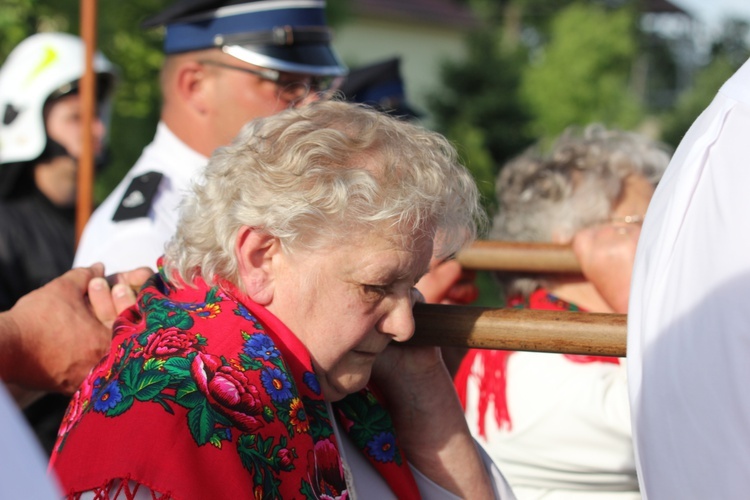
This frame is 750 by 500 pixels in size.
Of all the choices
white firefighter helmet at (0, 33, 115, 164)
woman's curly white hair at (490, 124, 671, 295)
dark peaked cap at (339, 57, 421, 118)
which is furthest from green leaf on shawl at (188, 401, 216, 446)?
dark peaked cap at (339, 57, 421, 118)

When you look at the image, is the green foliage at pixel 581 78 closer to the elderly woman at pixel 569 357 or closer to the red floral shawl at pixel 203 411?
the elderly woman at pixel 569 357

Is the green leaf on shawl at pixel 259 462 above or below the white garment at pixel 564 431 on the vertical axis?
above

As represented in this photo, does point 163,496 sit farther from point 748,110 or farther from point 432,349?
point 748,110

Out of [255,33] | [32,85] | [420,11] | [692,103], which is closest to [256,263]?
[255,33]

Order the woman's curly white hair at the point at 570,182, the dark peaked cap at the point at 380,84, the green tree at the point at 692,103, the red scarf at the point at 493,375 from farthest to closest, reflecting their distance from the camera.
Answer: the green tree at the point at 692,103
the dark peaked cap at the point at 380,84
the woman's curly white hair at the point at 570,182
the red scarf at the point at 493,375

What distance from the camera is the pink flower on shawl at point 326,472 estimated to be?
4.80ft

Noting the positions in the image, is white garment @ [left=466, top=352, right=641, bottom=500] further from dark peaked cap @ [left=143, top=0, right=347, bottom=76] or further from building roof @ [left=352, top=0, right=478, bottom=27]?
building roof @ [left=352, top=0, right=478, bottom=27]

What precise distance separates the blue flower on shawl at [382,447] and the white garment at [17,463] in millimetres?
1166

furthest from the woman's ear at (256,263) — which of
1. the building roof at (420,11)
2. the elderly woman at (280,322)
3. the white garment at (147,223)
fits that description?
the building roof at (420,11)

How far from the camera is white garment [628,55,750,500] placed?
4.16 feet

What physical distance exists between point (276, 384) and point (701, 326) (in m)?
0.59

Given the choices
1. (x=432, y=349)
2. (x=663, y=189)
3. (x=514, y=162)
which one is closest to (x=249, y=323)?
(x=432, y=349)

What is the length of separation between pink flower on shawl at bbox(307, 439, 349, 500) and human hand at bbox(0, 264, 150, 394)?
514 millimetres

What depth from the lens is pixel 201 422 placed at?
1.36m
